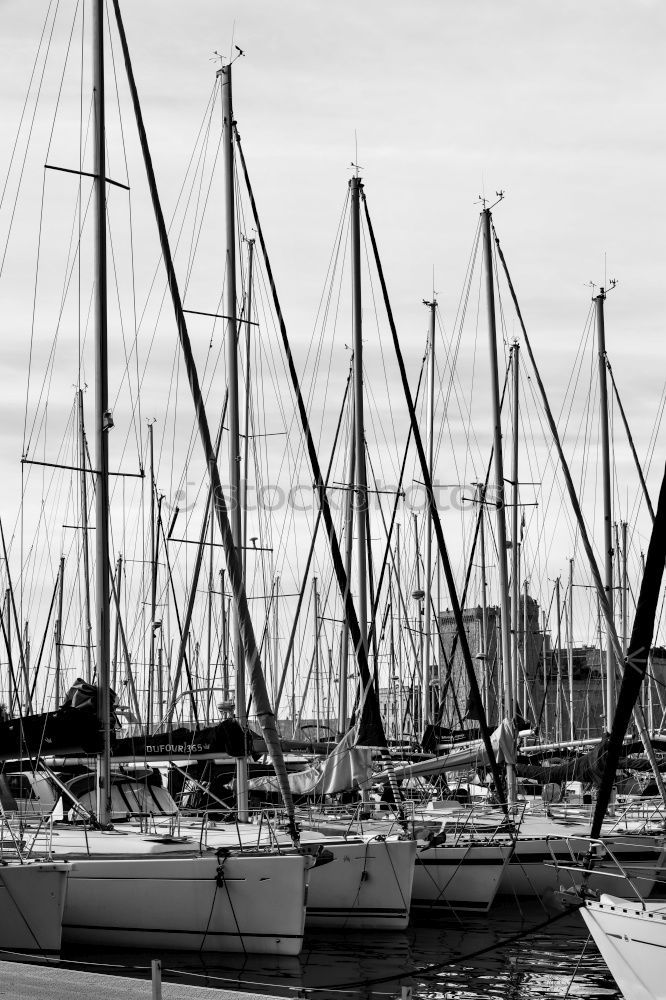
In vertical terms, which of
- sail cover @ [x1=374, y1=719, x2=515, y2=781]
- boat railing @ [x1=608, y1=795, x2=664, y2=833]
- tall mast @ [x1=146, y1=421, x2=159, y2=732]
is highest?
tall mast @ [x1=146, y1=421, x2=159, y2=732]

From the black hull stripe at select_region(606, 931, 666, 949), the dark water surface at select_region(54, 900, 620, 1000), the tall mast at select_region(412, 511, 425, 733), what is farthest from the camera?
the tall mast at select_region(412, 511, 425, 733)

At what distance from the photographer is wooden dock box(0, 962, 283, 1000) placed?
1118 centimetres

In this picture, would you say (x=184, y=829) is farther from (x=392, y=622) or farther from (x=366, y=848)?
(x=392, y=622)

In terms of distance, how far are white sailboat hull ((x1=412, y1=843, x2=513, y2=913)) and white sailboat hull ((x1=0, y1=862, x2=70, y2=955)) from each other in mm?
7634

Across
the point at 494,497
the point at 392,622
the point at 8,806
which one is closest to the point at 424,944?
the point at 8,806

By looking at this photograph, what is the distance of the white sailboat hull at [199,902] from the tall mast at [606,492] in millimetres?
13077

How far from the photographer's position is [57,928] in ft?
53.2

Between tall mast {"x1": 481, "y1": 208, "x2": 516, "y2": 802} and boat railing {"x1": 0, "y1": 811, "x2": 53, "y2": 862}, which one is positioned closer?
boat railing {"x1": 0, "y1": 811, "x2": 53, "y2": 862}

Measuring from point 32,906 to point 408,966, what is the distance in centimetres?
545

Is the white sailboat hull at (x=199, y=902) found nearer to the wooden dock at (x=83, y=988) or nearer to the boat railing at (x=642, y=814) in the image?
the wooden dock at (x=83, y=988)

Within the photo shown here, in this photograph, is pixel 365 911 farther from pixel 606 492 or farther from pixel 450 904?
pixel 606 492

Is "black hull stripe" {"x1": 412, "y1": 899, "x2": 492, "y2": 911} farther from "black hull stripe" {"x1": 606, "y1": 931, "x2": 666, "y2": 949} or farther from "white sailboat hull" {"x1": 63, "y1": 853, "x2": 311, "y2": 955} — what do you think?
"black hull stripe" {"x1": 606, "y1": 931, "x2": 666, "y2": 949}

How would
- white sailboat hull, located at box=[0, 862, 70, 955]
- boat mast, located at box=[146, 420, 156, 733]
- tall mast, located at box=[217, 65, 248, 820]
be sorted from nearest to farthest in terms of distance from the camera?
white sailboat hull, located at box=[0, 862, 70, 955] < tall mast, located at box=[217, 65, 248, 820] < boat mast, located at box=[146, 420, 156, 733]

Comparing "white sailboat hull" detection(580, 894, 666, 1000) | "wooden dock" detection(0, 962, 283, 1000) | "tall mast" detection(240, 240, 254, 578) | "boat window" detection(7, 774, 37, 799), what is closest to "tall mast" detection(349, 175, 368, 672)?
"tall mast" detection(240, 240, 254, 578)
